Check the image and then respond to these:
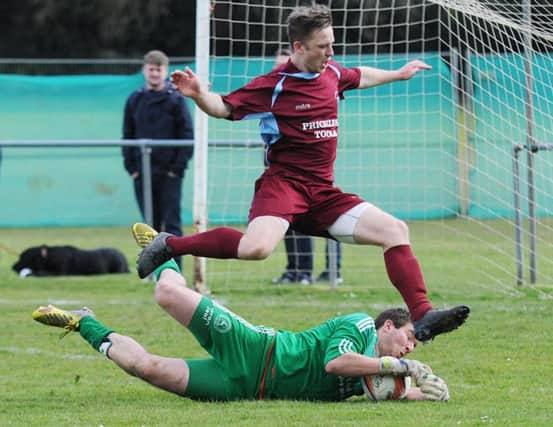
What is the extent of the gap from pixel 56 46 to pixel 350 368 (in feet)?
86.3

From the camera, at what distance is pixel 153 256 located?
7.47 m

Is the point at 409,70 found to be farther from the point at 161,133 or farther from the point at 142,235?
the point at 161,133

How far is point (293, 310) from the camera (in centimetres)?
1053

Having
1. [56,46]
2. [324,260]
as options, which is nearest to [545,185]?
[324,260]

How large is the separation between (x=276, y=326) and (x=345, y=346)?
3057mm

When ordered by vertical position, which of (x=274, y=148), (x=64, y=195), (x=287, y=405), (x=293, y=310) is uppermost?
(x=274, y=148)

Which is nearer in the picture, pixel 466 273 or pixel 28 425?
pixel 28 425

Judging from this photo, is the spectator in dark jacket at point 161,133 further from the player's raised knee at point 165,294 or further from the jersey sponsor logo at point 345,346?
the jersey sponsor logo at point 345,346

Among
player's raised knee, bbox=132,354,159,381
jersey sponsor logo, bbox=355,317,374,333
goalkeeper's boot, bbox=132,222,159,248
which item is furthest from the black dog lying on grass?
jersey sponsor logo, bbox=355,317,374,333

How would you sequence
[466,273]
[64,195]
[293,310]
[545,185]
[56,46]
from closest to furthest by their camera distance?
[293,310], [545,185], [466,273], [64,195], [56,46]

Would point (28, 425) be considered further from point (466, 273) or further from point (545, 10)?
point (466, 273)

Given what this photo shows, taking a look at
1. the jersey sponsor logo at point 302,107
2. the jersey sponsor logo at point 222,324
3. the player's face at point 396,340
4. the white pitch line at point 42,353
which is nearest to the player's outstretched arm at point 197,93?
the jersey sponsor logo at point 302,107

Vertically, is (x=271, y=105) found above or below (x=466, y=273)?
above

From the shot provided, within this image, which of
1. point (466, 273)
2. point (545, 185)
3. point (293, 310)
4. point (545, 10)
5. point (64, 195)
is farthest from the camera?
point (64, 195)
